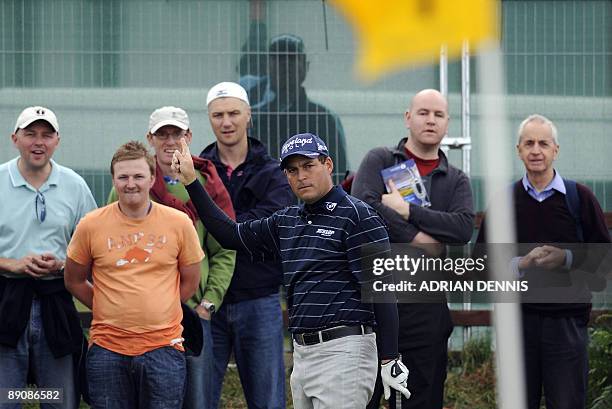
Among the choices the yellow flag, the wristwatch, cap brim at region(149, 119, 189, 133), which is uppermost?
cap brim at region(149, 119, 189, 133)

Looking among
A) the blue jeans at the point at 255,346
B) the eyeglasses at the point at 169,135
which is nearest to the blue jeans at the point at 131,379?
the blue jeans at the point at 255,346

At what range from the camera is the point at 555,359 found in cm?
678

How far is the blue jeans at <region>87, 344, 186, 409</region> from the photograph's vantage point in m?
6.30

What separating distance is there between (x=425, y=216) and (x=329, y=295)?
45.1 inches

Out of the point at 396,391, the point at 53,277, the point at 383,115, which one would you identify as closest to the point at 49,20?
the point at 383,115

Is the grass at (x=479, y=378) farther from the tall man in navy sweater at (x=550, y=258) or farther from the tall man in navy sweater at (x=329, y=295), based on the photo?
the tall man in navy sweater at (x=329, y=295)

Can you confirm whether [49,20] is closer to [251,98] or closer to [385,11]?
[251,98]

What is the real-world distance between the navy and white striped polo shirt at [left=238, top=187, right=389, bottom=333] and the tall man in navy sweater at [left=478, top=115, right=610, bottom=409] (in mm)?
1271

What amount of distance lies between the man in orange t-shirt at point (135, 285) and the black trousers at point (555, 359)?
1794 millimetres

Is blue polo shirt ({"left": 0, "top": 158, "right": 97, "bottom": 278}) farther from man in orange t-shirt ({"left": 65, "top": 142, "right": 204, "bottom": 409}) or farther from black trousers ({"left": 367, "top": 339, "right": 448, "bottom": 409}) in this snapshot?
black trousers ({"left": 367, "top": 339, "right": 448, "bottom": 409})

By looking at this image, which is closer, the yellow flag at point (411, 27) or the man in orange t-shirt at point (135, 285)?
the yellow flag at point (411, 27)

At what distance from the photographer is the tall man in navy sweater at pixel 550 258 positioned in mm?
6785

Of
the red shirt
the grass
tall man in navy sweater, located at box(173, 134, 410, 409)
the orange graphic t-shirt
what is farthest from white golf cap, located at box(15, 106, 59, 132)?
the grass

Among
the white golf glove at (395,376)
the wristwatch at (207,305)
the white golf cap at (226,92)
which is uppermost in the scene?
the white golf cap at (226,92)
